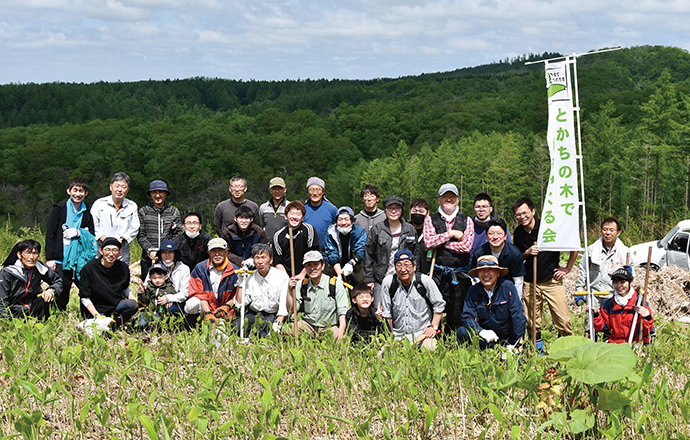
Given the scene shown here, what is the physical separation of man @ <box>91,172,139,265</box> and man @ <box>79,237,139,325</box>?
0.43 meters

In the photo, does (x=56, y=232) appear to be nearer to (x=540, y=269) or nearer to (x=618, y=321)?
(x=540, y=269)

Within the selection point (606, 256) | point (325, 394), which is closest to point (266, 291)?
point (325, 394)

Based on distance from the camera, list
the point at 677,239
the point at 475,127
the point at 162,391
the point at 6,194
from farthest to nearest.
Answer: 1. the point at 475,127
2. the point at 6,194
3. the point at 677,239
4. the point at 162,391

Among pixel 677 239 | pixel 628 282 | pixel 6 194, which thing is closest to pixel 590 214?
pixel 677 239

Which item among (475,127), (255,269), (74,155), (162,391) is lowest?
(162,391)

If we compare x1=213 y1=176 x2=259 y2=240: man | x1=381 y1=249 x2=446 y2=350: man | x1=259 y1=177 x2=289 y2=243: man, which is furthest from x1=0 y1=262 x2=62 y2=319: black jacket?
x1=381 y1=249 x2=446 y2=350: man

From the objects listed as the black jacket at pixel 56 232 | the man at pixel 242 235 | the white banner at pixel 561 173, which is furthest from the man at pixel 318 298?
the black jacket at pixel 56 232

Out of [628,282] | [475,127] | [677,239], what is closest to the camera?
[628,282]

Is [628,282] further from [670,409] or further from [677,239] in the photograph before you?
[677,239]

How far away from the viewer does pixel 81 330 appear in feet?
18.2

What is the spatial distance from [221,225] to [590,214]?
4518cm

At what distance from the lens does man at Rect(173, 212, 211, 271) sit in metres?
6.58

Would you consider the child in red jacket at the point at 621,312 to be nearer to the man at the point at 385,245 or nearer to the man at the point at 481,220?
the man at the point at 481,220

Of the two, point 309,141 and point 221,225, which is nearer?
point 221,225
